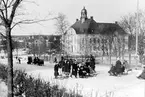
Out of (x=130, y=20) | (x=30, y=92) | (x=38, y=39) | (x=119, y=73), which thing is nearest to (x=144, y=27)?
(x=130, y=20)

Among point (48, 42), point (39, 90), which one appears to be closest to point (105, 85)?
point (39, 90)

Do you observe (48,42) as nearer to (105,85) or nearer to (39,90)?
(105,85)

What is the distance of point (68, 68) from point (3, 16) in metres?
10.6

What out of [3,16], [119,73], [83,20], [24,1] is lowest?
[119,73]

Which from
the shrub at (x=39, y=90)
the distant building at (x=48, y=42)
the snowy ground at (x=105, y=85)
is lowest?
the snowy ground at (x=105, y=85)

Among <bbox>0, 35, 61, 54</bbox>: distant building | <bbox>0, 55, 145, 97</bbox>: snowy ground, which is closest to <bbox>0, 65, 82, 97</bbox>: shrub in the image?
<bbox>0, 55, 145, 97</bbox>: snowy ground

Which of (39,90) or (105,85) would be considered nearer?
(39,90)

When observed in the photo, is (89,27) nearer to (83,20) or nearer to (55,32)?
(83,20)

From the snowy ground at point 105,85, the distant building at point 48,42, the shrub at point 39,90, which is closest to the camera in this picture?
the shrub at point 39,90

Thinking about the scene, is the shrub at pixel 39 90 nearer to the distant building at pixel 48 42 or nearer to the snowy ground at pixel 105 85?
the snowy ground at pixel 105 85

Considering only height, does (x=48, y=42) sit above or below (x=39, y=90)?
above

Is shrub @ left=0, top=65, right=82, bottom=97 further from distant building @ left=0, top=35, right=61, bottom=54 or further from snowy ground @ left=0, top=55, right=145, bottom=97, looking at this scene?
distant building @ left=0, top=35, right=61, bottom=54

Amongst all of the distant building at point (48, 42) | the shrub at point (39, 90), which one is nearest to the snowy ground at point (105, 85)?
the shrub at point (39, 90)

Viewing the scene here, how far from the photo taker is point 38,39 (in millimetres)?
81000
